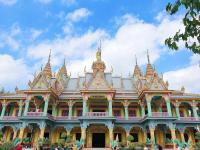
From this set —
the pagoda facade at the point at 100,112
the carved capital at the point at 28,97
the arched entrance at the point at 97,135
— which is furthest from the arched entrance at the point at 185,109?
the carved capital at the point at 28,97

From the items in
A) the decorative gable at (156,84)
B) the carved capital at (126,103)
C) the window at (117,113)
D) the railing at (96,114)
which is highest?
the decorative gable at (156,84)

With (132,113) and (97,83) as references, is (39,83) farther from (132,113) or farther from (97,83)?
(132,113)

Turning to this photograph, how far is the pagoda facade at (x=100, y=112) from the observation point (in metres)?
30.6

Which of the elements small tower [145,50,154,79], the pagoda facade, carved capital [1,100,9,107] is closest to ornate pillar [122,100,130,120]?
the pagoda facade

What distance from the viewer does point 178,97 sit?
33.9m

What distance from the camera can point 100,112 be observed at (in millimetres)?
31094

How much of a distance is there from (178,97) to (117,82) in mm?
11306

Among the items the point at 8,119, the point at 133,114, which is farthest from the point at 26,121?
the point at 133,114

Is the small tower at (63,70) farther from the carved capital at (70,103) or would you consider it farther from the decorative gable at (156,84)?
the decorative gable at (156,84)

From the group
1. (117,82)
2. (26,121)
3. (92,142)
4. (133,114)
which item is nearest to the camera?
(26,121)

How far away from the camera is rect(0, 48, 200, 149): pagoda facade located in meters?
30.6

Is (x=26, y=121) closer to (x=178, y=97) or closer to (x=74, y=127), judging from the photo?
(x=74, y=127)

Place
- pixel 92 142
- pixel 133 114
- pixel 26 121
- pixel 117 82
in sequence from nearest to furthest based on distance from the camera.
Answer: pixel 26 121, pixel 92 142, pixel 133 114, pixel 117 82

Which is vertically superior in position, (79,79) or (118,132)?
(79,79)
